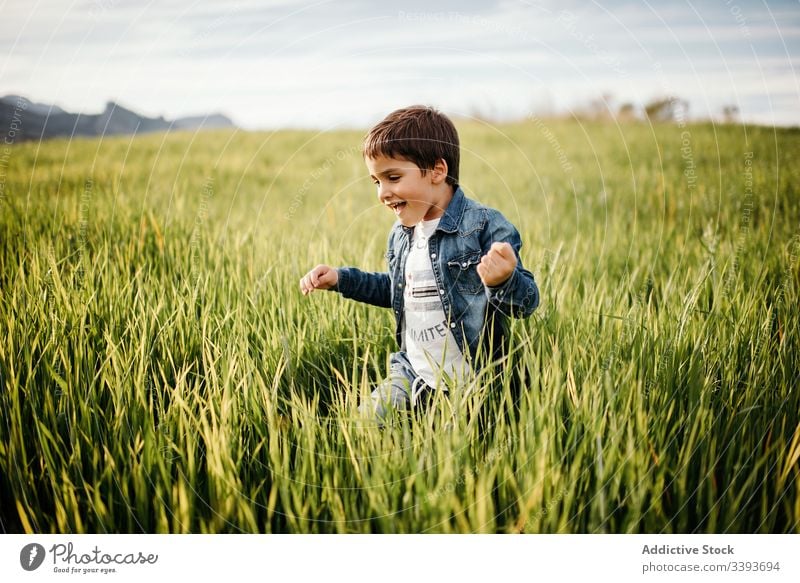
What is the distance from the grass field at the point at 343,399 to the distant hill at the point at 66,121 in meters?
0.26

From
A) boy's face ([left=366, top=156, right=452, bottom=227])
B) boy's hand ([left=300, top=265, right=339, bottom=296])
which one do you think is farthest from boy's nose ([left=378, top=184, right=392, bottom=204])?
boy's hand ([left=300, top=265, right=339, bottom=296])

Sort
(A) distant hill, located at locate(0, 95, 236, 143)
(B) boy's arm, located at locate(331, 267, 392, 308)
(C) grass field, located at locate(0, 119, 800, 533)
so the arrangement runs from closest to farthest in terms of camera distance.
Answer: (C) grass field, located at locate(0, 119, 800, 533) → (B) boy's arm, located at locate(331, 267, 392, 308) → (A) distant hill, located at locate(0, 95, 236, 143)

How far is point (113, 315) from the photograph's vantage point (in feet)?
4.37

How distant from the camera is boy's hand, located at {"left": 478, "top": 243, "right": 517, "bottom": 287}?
3.27ft

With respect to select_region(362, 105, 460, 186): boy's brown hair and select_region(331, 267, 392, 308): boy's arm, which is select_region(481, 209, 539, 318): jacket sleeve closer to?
select_region(362, 105, 460, 186): boy's brown hair

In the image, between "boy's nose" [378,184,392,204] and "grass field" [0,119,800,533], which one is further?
"boy's nose" [378,184,392,204]

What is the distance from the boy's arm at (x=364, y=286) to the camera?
4.31 ft

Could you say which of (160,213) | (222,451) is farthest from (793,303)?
(160,213)

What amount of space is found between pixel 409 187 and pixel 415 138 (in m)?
0.10

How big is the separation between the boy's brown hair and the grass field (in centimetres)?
39

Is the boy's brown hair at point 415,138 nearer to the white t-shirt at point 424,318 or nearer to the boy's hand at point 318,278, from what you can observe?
the white t-shirt at point 424,318

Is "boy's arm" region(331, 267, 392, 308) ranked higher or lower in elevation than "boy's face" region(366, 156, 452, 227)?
lower

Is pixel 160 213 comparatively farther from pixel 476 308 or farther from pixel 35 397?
pixel 476 308
